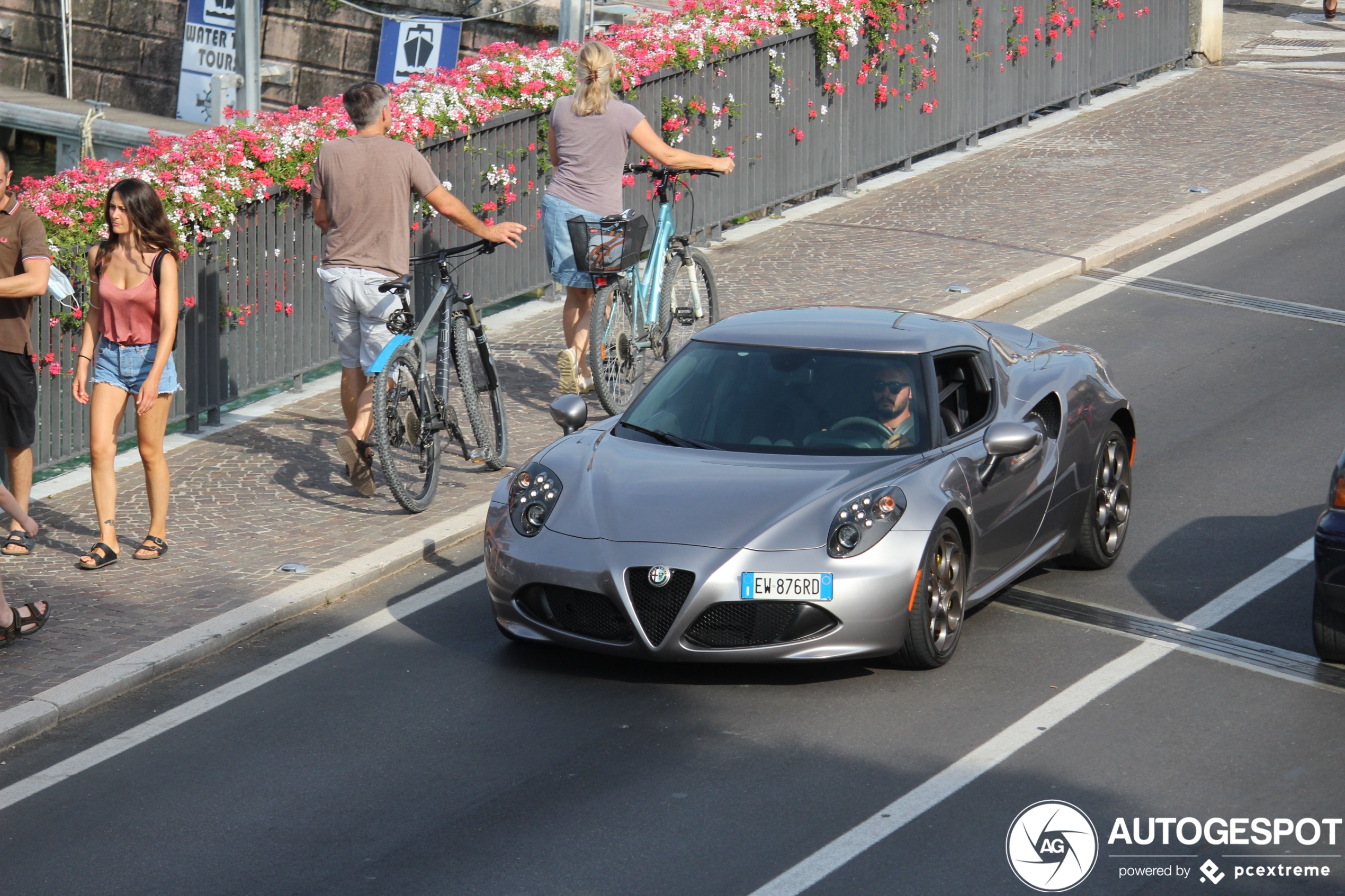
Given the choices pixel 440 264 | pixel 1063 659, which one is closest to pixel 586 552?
pixel 1063 659

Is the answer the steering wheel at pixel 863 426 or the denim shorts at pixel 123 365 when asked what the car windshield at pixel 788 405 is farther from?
the denim shorts at pixel 123 365

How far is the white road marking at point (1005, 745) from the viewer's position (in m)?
5.56

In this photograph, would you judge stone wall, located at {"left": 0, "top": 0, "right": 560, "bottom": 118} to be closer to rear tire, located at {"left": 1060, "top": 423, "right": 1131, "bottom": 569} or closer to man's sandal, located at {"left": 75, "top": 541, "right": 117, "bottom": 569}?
man's sandal, located at {"left": 75, "top": 541, "right": 117, "bottom": 569}

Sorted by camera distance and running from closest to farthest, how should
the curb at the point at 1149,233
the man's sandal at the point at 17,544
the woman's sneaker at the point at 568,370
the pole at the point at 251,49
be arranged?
the man's sandal at the point at 17,544 < the woman's sneaker at the point at 568,370 < the curb at the point at 1149,233 < the pole at the point at 251,49

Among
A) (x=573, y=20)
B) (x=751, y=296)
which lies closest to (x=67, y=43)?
(x=573, y=20)

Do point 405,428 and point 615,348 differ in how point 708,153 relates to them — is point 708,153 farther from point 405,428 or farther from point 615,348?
point 405,428

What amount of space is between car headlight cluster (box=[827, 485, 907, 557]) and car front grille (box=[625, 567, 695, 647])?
1.87 feet

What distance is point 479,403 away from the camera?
997 cm

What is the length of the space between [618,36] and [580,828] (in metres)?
10.4

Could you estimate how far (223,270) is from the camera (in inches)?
438

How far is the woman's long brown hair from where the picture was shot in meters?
8.54

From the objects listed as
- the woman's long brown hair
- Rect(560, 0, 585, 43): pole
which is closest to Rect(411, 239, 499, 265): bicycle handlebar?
the woman's long brown hair

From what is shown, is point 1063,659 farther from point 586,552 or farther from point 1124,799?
point 586,552

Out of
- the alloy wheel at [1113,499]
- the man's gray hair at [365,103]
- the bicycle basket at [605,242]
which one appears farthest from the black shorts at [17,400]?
the alloy wheel at [1113,499]
